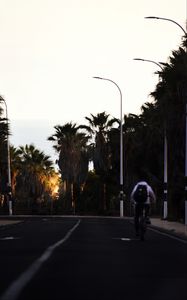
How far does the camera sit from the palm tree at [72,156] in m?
78.8

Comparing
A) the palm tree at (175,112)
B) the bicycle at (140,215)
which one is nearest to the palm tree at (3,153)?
the palm tree at (175,112)

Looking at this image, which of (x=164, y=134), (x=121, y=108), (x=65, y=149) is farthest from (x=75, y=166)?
(x=164, y=134)

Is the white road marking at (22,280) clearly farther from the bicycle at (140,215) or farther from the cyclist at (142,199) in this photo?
the cyclist at (142,199)

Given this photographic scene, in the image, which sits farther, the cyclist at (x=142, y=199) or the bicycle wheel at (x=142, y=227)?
the cyclist at (x=142, y=199)

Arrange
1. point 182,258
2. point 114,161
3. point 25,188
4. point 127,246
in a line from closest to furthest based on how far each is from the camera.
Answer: point 182,258 → point 127,246 → point 114,161 → point 25,188

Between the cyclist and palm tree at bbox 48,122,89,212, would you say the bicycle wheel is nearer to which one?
the cyclist

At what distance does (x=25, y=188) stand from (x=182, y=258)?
77557 millimetres

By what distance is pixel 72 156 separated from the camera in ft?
261

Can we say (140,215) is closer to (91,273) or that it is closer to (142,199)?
(142,199)

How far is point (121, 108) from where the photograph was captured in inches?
2653

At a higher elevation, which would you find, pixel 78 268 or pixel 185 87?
pixel 185 87

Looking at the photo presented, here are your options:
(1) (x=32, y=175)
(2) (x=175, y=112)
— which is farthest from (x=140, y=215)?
(1) (x=32, y=175)

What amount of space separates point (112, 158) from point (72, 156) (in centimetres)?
568

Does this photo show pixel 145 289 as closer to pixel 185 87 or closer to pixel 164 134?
pixel 185 87
